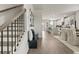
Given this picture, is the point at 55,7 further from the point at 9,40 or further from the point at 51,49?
the point at 9,40

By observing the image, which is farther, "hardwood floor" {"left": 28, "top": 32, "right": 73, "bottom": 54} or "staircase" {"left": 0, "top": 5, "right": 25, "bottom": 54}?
"hardwood floor" {"left": 28, "top": 32, "right": 73, "bottom": 54}

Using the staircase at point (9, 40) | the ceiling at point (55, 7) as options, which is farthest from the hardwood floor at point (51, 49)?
the ceiling at point (55, 7)

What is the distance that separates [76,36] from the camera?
6.12m

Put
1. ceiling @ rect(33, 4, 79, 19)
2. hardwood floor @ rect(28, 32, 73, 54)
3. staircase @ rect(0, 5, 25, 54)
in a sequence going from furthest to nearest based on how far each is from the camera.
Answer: ceiling @ rect(33, 4, 79, 19) < hardwood floor @ rect(28, 32, 73, 54) < staircase @ rect(0, 5, 25, 54)

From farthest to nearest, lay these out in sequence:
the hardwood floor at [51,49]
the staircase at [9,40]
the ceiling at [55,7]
A: the ceiling at [55,7] → the hardwood floor at [51,49] → the staircase at [9,40]

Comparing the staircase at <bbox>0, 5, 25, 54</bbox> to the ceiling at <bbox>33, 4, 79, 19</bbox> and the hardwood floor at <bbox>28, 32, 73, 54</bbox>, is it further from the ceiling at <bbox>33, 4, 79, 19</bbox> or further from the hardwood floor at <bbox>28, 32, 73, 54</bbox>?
the ceiling at <bbox>33, 4, 79, 19</bbox>

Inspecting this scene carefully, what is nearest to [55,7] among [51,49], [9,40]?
[51,49]

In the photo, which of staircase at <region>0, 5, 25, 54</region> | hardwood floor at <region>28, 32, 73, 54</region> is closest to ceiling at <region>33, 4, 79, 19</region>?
hardwood floor at <region>28, 32, 73, 54</region>

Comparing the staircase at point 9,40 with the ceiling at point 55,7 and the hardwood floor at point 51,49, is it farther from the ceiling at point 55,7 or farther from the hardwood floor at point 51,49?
the ceiling at point 55,7

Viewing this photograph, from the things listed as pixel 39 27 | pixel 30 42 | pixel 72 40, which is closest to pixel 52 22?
pixel 39 27
